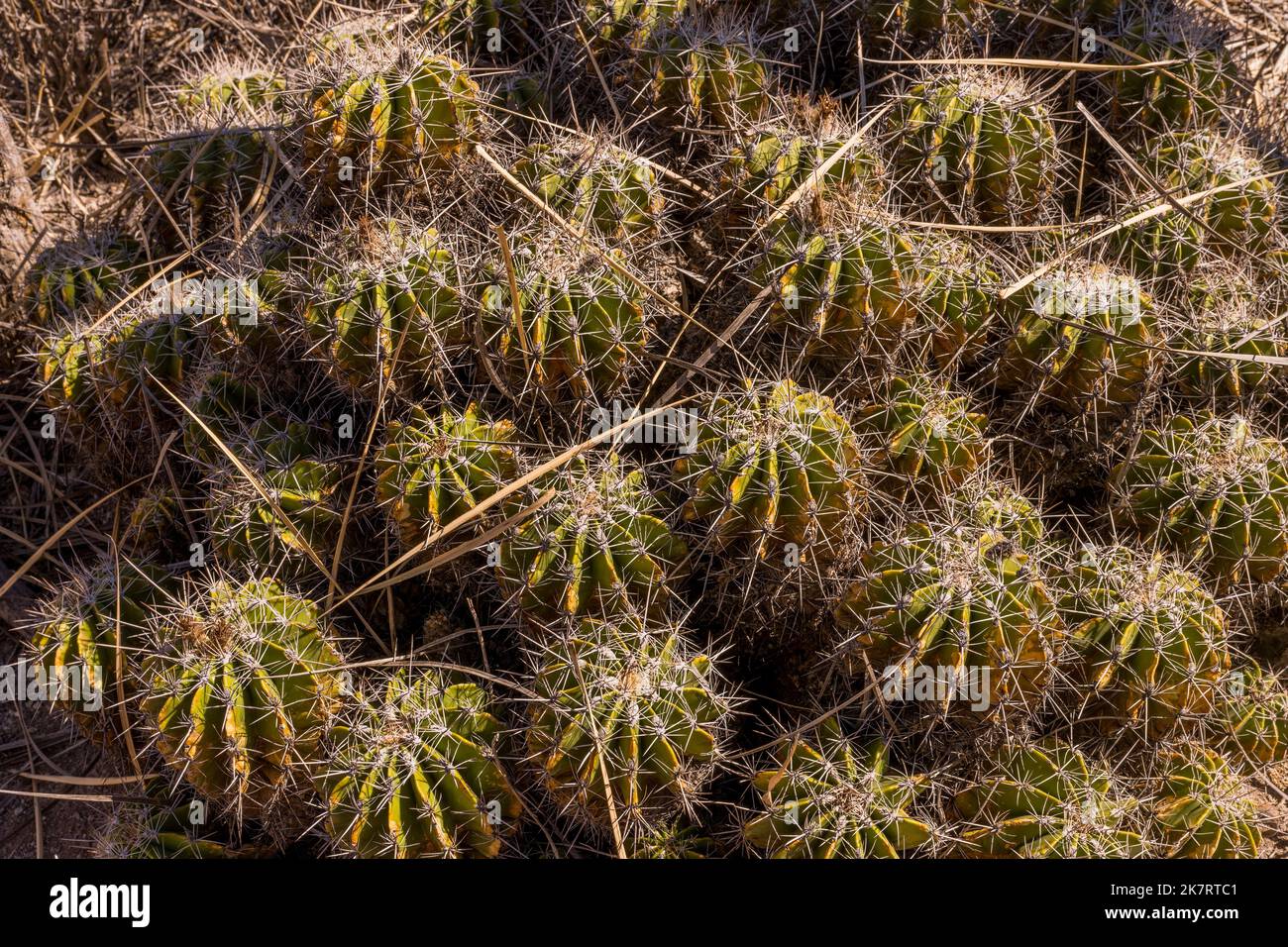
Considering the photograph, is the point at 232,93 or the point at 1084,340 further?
the point at 232,93

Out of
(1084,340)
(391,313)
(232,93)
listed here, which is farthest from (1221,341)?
(232,93)

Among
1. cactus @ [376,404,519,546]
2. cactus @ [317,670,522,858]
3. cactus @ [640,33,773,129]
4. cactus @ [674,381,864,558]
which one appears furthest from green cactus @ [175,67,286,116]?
cactus @ [317,670,522,858]

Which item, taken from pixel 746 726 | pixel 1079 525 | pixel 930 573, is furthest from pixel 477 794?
pixel 1079 525

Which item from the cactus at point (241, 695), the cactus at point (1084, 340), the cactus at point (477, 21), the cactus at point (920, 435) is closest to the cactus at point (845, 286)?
the cactus at point (920, 435)

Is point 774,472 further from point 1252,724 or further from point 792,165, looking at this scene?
point 1252,724

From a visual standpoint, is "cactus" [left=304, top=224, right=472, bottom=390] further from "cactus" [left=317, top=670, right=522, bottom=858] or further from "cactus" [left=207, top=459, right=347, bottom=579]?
"cactus" [left=317, top=670, right=522, bottom=858]

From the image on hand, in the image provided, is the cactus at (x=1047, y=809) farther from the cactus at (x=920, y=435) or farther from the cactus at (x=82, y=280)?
the cactus at (x=82, y=280)
